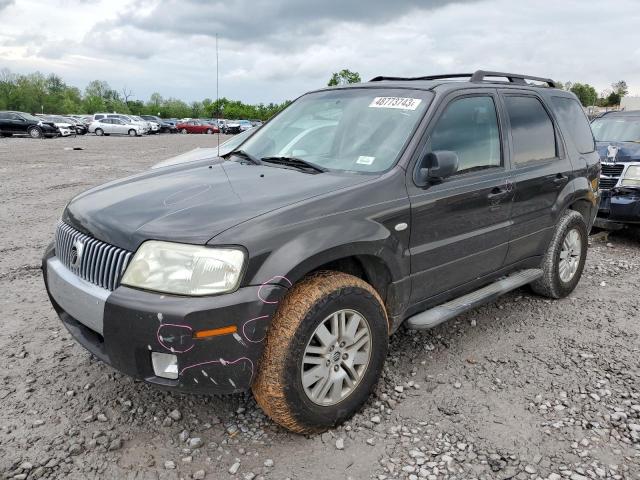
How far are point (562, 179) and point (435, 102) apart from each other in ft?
5.49

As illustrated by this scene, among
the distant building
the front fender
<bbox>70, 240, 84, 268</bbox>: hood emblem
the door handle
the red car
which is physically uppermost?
the distant building

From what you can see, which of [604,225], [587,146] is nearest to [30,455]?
[587,146]

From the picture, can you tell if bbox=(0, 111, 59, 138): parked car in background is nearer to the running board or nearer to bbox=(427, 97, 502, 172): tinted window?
bbox=(427, 97, 502, 172): tinted window

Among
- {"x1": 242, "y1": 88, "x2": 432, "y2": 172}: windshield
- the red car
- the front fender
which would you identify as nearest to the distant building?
the red car

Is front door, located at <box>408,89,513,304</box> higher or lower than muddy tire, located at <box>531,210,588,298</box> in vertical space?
higher

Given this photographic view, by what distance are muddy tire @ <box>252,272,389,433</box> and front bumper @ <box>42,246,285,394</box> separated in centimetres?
12

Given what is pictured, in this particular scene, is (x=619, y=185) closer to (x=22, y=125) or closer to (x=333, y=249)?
(x=333, y=249)

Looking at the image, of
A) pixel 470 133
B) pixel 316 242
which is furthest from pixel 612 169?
pixel 316 242

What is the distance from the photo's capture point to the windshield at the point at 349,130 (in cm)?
329

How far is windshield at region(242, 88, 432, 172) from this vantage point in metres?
3.29

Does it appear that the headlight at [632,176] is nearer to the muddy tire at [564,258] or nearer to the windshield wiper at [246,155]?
the muddy tire at [564,258]

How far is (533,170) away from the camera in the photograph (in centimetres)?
411

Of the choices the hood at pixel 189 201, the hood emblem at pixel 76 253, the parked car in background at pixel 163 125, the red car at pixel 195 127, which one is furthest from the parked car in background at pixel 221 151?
the parked car in background at pixel 163 125

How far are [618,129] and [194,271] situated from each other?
25.2 ft
